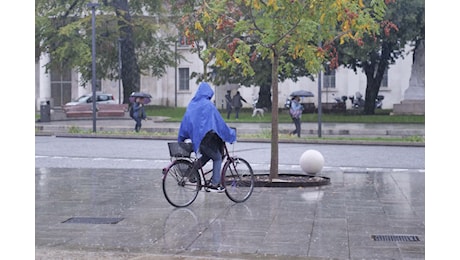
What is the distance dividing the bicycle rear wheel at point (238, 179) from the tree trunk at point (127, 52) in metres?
37.2

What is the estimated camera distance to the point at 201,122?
10156 millimetres

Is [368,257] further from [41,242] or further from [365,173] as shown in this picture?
[365,173]

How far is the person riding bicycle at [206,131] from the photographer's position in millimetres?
10172

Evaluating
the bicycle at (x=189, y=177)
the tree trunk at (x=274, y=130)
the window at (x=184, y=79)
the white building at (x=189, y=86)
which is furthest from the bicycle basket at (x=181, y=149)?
the window at (x=184, y=79)

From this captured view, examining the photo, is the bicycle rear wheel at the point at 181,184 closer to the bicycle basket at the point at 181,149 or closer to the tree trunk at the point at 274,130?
the bicycle basket at the point at 181,149

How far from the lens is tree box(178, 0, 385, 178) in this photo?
1274 cm

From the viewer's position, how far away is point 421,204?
10.8 m

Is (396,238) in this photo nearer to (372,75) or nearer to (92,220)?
(92,220)

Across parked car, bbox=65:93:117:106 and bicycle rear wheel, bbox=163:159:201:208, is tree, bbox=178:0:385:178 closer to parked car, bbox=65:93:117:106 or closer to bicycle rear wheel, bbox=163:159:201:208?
bicycle rear wheel, bbox=163:159:201:208

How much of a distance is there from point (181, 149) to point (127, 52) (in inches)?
1514

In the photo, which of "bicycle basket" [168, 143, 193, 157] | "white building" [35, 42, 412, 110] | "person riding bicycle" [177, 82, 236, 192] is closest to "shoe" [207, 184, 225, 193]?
"person riding bicycle" [177, 82, 236, 192]

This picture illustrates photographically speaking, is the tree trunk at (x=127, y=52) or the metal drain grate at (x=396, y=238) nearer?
the metal drain grate at (x=396, y=238)

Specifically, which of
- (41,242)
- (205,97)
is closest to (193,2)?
(205,97)

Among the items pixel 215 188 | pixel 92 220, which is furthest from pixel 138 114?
pixel 92 220
